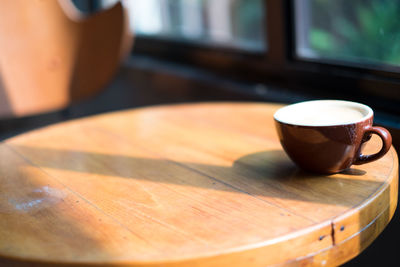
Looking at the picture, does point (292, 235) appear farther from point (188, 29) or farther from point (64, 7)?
point (188, 29)

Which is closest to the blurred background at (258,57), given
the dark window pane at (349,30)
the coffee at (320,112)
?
the dark window pane at (349,30)

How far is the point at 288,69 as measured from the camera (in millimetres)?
1396

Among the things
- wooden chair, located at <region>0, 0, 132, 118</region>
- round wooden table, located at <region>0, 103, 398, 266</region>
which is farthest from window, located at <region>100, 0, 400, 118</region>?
round wooden table, located at <region>0, 103, 398, 266</region>

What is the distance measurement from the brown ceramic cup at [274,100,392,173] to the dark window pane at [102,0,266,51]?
89cm

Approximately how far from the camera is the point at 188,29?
1.90 meters

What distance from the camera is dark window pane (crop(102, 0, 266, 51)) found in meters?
1.57

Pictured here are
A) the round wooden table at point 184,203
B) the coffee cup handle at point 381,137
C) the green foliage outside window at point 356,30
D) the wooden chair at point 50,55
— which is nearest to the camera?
the round wooden table at point 184,203

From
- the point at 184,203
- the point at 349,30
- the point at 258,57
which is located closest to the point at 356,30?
the point at 349,30

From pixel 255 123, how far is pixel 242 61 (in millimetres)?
706

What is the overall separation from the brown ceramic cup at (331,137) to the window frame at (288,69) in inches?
Result: 19.8

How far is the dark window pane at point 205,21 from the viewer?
1.57 metres

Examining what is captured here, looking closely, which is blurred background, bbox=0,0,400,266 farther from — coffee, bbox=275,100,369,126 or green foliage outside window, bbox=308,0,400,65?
coffee, bbox=275,100,369,126

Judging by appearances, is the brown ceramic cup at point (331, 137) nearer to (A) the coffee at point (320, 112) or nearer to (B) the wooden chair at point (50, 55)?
(A) the coffee at point (320, 112)

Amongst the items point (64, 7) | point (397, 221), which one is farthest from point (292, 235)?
point (64, 7)
